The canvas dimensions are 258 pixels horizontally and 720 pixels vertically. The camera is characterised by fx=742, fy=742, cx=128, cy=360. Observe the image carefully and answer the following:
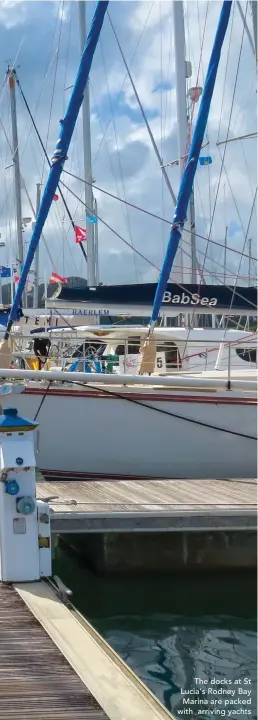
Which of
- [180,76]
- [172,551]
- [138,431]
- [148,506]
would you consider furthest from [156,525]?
[180,76]

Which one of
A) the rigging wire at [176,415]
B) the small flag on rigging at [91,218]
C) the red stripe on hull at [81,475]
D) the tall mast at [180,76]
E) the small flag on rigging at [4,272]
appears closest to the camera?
the rigging wire at [176,415]

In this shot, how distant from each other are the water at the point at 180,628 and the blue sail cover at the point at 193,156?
13.4 ft

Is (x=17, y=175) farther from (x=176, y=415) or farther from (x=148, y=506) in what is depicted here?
(x=148, y=506)

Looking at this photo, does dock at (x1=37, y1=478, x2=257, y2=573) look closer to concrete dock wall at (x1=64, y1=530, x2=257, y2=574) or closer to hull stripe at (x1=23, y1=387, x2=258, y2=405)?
concrete dock wall at (x1=64, y1=530, x2=257, y2=574)

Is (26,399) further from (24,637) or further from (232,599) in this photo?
(24,637)

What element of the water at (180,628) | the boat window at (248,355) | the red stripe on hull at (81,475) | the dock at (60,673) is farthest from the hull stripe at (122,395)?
the dock at (60,673)

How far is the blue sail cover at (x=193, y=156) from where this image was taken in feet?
35.3

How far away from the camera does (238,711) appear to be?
5.44m

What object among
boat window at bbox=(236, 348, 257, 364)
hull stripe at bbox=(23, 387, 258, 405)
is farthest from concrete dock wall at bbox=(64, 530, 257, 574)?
boat window at bbox=(236, 348, 257, 364)

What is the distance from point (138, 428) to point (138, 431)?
0.04 metres

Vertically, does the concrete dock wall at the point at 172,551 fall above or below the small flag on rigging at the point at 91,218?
below

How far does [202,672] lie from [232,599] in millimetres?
1649

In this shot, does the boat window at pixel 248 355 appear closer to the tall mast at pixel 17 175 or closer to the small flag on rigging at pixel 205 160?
the small flag on rigging at pixel 205 160

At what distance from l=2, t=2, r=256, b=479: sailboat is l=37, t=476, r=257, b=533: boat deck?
2.04 ft
